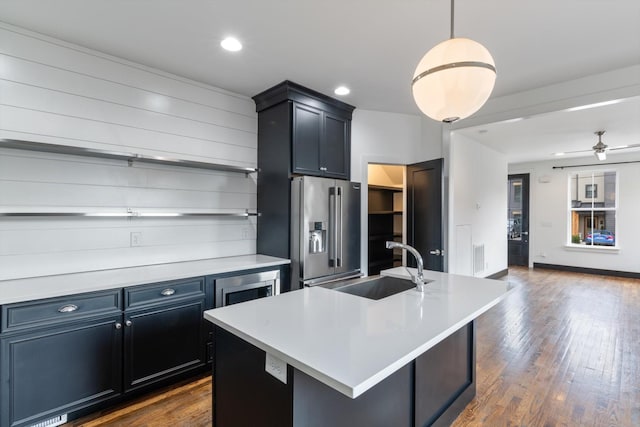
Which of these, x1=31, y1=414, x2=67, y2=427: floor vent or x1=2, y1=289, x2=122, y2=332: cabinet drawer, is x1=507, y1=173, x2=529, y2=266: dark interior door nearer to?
x1=2, y1=289, x2=122, y2=332: cabinet drawer

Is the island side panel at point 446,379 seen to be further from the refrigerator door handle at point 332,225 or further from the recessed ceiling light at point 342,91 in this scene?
the recessed ceiling light at point 342,91

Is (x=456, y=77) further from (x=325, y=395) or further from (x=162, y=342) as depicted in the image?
(x=162, y=342)

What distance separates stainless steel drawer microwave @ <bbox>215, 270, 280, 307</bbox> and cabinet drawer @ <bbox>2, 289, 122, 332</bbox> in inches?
29.0

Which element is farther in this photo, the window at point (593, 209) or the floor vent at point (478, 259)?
the window at point (593, 209)

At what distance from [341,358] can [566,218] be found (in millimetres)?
8425

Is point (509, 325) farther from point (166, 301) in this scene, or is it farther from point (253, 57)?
point (253, 57)

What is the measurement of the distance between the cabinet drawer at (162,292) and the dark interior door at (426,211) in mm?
2637

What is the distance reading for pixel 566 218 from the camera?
732 cm

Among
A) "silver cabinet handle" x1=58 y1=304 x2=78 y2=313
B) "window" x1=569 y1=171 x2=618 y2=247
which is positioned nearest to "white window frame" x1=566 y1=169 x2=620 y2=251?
"window" x1=569 y1=171 x2=618 y2=247

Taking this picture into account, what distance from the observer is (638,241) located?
653 centimetres

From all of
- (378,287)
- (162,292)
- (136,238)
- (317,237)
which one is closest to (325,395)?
(378,287)

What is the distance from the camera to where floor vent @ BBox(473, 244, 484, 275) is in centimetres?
523

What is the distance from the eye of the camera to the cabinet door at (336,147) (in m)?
3.57

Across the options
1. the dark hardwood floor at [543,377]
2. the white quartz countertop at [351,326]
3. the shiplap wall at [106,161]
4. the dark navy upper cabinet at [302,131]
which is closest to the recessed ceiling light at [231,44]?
the dark navy upper cabinet at [302,131]
